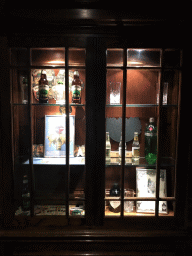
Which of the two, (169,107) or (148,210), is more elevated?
(169,107)

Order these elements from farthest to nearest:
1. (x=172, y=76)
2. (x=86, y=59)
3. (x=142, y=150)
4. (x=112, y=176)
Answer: (x=142, y=150) → (x=112, y=176) → (x=172, y=76) → (x=86, y=59)

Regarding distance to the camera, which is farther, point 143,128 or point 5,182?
point 143,128

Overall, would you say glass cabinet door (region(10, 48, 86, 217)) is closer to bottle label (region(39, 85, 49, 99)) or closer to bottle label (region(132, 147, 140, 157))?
bottle label (region(39, 85, 49, 99))

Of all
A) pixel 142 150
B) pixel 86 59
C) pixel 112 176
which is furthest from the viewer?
pixel 142 150

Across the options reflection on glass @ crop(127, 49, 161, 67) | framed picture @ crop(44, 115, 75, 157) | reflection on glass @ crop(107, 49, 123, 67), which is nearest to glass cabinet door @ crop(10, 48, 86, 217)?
framed picture @ crop(44, 115, 75, 157)

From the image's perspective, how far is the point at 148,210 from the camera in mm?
1263

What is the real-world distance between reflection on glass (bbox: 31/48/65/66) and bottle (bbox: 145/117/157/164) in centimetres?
78

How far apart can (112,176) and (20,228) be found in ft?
2.21

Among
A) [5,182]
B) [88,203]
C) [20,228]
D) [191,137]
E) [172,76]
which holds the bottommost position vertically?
[20,228]

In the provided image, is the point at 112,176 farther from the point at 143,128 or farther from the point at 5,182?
the point at 5,182

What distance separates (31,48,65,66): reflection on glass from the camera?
1.19m

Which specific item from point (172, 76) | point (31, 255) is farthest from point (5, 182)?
point (172, 76)

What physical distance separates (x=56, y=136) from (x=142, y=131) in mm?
669

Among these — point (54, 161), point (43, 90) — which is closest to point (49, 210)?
point (54, 161)
